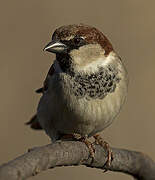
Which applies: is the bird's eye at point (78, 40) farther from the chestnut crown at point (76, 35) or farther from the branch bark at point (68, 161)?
the branch bark at point (68, 161)

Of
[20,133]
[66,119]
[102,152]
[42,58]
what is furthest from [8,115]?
[102,152]

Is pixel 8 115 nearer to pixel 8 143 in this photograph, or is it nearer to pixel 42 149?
pixel 8 143

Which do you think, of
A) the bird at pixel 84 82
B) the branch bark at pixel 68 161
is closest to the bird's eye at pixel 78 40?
the bird at pixel 84 82

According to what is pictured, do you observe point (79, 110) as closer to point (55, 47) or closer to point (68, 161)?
point (55, 47)

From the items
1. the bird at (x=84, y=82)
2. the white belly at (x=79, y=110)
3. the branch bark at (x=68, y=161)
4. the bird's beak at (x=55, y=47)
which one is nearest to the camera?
the branch bark at (x=68, y=161)

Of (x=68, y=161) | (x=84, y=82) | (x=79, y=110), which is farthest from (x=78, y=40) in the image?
(x=68, y=161)

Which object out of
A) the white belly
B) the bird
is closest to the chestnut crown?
the bird

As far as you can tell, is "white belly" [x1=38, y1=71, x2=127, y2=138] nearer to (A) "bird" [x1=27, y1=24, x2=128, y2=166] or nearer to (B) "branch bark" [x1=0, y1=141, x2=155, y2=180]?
(A) "bird" [x1=27, y1=24, x2=128, y2=166]

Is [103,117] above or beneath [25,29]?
beneath
